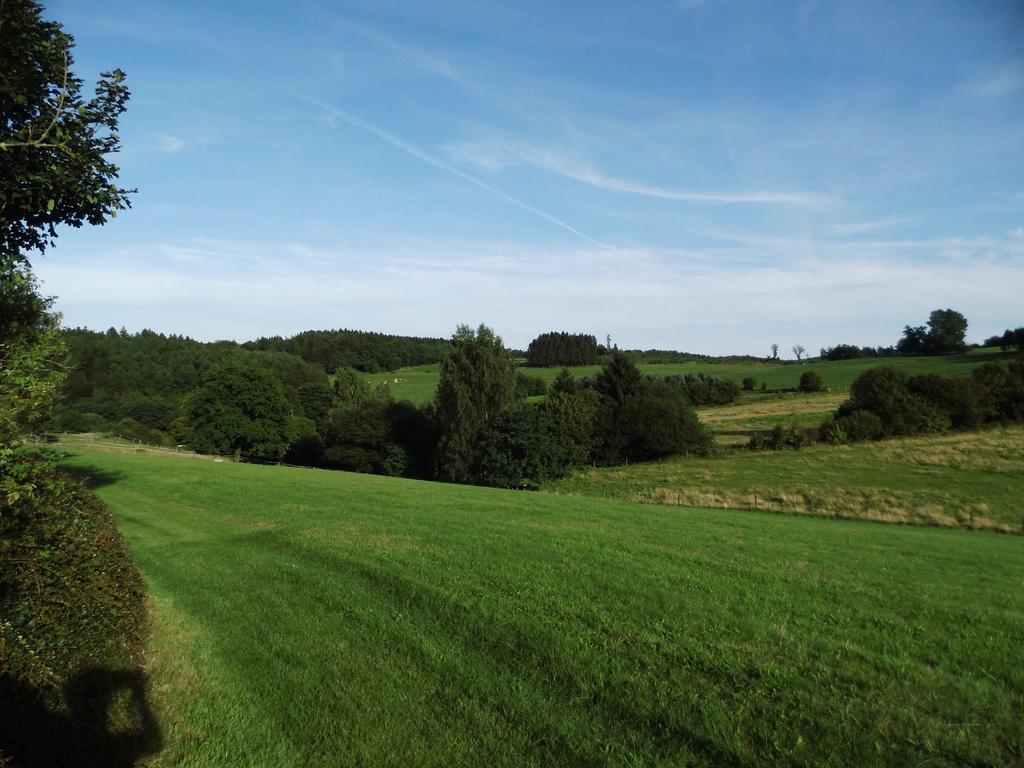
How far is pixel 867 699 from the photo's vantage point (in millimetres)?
5758

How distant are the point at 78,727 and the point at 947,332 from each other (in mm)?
134770

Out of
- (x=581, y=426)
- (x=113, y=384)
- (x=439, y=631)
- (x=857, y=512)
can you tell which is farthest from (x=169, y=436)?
(x=439, y=631)

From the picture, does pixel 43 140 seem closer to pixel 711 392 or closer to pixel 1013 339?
pixel 711 392

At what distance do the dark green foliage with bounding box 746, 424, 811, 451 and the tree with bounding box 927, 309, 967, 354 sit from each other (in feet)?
235

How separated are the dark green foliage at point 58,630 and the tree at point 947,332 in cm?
13221

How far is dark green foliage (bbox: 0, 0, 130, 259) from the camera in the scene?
206 inches

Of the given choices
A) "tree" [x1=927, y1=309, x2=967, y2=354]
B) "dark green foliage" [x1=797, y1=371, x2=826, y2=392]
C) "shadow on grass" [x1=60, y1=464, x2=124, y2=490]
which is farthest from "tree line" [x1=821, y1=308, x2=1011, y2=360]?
"shadow on grass" [x1=60, y1=464, x2=124, y2=490]

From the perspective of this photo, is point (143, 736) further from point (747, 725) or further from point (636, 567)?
point (636, 567)

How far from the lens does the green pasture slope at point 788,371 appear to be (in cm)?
9319

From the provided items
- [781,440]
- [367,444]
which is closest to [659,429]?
[781,440]

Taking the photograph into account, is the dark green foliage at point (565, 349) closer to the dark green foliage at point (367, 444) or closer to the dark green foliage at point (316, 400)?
the dark green foliage at point (316, 400)

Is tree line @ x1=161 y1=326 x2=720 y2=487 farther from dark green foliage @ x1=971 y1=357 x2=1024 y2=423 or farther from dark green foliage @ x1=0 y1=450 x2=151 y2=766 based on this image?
dark green foliage @ x1=0 y1=450 x2=151 y2=766

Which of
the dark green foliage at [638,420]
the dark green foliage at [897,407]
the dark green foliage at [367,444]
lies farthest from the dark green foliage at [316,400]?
the dark green foliage at [897,407]

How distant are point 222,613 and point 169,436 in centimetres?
7932
